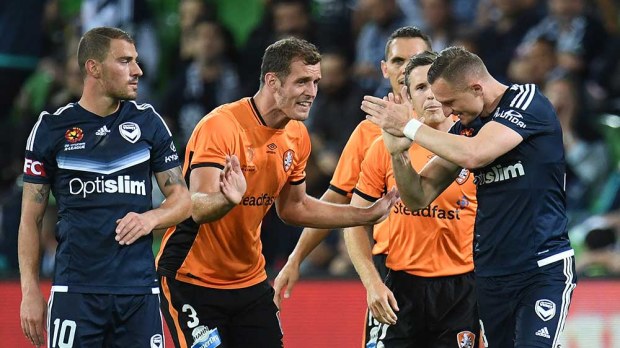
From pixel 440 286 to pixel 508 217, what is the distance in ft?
3.21

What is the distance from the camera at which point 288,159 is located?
7703mm

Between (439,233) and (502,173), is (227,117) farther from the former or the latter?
(502,173)

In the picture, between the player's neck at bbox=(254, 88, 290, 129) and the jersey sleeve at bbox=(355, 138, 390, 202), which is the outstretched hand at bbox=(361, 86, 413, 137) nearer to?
the player's neck at bbox=(254, 88, 290, 129)

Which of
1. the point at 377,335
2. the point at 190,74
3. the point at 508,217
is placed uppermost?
the point at 190,74

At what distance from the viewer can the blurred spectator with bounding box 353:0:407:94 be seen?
1298cm

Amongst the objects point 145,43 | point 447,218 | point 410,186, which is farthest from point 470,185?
point 145,43

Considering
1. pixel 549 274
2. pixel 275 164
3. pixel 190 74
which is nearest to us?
pixel 549 274

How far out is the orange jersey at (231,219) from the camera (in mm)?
7453

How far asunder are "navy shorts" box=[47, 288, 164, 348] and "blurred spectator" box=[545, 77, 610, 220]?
5.63 meters

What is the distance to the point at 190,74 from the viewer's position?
45.5 ft

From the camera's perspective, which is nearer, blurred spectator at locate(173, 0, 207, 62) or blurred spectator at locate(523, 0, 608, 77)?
blurred spectator at locate(523, 0, 608, 77)

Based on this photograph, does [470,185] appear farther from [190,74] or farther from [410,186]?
[190,74]

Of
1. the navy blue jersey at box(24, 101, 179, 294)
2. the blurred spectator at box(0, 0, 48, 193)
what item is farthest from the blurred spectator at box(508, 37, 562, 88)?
the blurred spectator at box(0, 0, 48, 193)

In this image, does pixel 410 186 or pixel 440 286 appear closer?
pixel 410 186
